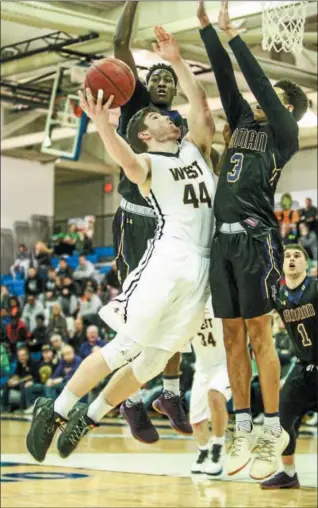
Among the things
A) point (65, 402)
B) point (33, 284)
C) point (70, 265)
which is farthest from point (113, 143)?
point (70, 265)

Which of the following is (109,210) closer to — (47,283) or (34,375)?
(47,283)

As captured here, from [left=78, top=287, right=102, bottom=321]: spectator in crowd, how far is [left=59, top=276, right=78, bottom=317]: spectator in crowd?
112 centimetres

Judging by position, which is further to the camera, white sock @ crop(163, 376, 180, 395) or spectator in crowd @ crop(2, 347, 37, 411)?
spectator in crowd @ crop(2, 347, 37, 411)

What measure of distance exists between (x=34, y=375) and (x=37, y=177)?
1200 centimetres

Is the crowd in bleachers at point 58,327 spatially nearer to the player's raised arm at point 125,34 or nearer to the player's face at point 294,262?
the player's face at point 294,262

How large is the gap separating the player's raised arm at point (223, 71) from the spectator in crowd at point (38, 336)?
16702 mm

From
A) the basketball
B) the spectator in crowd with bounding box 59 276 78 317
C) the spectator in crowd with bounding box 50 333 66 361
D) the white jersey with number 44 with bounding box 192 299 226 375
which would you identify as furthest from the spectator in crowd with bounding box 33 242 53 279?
the basketball

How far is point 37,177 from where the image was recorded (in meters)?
32.7

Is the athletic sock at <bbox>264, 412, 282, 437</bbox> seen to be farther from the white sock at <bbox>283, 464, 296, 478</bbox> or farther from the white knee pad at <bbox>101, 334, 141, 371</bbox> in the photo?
the white sock at <bbox>283, 464, 296, 478</bbox>

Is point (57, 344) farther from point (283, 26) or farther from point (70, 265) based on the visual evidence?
point (283, 26)

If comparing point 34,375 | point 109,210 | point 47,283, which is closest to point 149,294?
point 34,375

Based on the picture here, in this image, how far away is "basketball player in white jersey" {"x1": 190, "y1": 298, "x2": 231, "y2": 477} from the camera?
10.5 meters

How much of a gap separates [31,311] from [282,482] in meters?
13.0

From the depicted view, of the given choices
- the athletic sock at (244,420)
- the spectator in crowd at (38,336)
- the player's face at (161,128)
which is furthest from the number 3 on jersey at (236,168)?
the spectator in crowd at (38,336)
